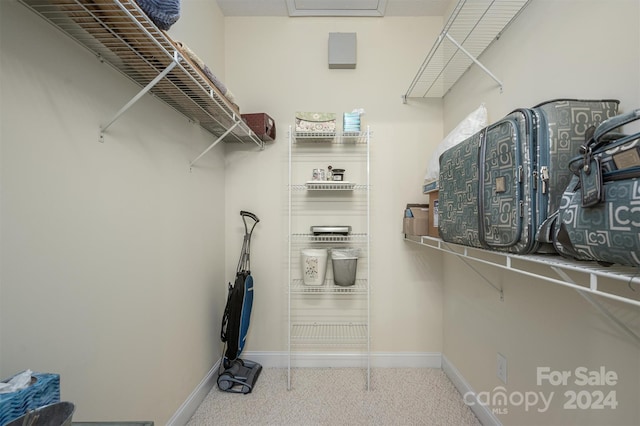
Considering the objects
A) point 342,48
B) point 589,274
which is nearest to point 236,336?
point 589,274

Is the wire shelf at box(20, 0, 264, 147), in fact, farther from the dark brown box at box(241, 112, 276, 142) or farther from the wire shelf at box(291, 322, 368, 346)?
the wire shelf at box(291, 322, 368, 346)

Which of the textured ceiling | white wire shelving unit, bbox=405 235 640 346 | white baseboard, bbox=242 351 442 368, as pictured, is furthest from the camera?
white baseboard, bbox=242 351 442 368

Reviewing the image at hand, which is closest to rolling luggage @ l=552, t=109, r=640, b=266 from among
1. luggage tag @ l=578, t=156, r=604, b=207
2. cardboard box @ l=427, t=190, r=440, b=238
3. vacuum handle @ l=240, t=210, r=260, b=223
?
luggage tag @ l=578, t=156, r=604, b=207

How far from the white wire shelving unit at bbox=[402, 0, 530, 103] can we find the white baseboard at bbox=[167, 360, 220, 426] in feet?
7.95

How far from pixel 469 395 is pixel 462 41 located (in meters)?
2.18

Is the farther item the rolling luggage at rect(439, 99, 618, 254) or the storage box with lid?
the storage box with lid

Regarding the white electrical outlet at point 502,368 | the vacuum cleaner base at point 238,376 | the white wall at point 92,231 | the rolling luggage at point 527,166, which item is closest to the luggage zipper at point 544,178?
the rolling luggage at point 527,166

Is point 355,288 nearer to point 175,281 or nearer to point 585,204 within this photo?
point 175,281

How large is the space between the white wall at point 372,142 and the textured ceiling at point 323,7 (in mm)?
45

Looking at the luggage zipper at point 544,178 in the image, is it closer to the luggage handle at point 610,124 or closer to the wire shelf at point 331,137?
the luggage handle at point 610,124

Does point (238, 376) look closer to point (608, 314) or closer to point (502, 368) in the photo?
point (502, 368)

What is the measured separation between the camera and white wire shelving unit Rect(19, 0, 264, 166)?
718 millimetres

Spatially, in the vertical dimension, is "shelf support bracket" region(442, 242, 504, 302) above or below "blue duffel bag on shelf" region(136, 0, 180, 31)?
below

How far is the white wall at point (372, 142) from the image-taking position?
1999 mm
